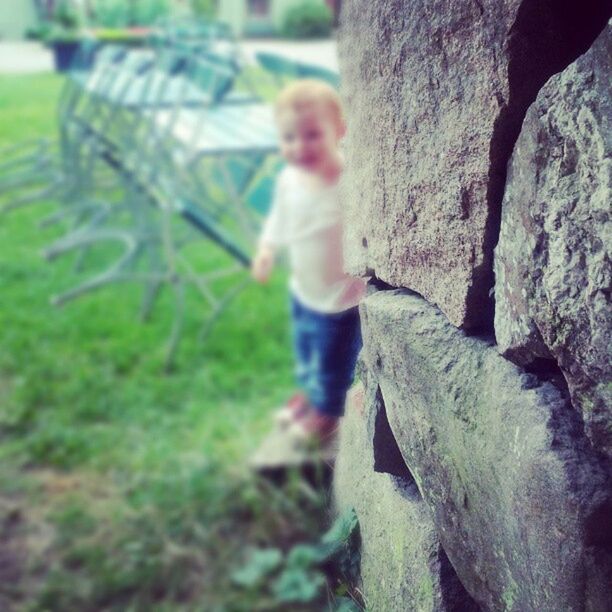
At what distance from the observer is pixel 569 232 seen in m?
0.62

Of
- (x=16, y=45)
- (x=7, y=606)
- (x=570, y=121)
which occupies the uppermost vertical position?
(x=570, y=121)

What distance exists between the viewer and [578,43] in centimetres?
67

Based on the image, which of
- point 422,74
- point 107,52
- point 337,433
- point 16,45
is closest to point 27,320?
point 107,52

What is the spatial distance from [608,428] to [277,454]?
2347 mm

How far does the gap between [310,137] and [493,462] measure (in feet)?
5.06

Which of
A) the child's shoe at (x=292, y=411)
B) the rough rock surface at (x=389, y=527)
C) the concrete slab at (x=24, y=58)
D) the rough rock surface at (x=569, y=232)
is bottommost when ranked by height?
the child's shoe at (x=292, y=411)

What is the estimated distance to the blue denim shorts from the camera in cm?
95

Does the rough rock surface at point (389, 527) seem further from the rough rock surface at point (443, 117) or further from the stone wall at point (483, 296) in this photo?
the rough rock surface at point (443, 117)

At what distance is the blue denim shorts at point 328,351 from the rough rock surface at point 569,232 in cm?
28

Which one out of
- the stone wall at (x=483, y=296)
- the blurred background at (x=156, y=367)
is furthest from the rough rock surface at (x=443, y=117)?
the blurred background at (x=156, y=367)

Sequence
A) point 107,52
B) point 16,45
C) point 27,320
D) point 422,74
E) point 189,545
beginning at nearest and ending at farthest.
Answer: point 422,74 → point 189,545 → point 27,320 → point 107,52 → point 16,45

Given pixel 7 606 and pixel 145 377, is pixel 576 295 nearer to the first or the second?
pixel 7 606

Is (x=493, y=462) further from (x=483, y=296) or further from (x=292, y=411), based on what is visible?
(x=292, y=411)

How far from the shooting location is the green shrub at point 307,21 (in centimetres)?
1065
